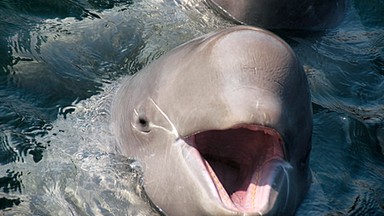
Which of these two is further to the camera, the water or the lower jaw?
the water

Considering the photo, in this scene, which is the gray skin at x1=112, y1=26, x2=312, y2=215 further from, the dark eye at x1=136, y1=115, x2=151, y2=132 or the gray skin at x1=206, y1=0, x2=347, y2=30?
the gray skin at x1=206, y1=0, x2=347, y2=30

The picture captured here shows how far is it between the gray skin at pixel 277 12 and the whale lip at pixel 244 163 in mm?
3900

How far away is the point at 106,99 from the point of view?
801 cm

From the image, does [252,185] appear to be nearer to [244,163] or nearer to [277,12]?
[244,163]

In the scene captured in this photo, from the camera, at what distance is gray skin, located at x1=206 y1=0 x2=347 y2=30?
1000cm

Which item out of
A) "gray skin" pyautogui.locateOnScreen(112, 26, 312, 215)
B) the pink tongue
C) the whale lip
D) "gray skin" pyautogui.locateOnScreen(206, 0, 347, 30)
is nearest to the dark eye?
"gray skin" pyautogui.locateOnScreen(112, 26, 312, 215)

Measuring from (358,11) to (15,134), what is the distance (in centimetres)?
532

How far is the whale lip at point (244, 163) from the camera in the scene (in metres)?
5.76

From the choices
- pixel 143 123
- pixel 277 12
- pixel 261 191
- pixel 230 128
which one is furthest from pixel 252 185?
pixel 277 12

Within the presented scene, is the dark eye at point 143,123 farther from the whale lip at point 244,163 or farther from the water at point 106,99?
the whale lip at point 244,163

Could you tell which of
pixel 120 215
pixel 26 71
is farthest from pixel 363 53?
pixel 120 215

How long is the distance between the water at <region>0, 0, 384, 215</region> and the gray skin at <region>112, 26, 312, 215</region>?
1.71 ft

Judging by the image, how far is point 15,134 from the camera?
807cm

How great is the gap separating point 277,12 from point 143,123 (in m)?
3.59
